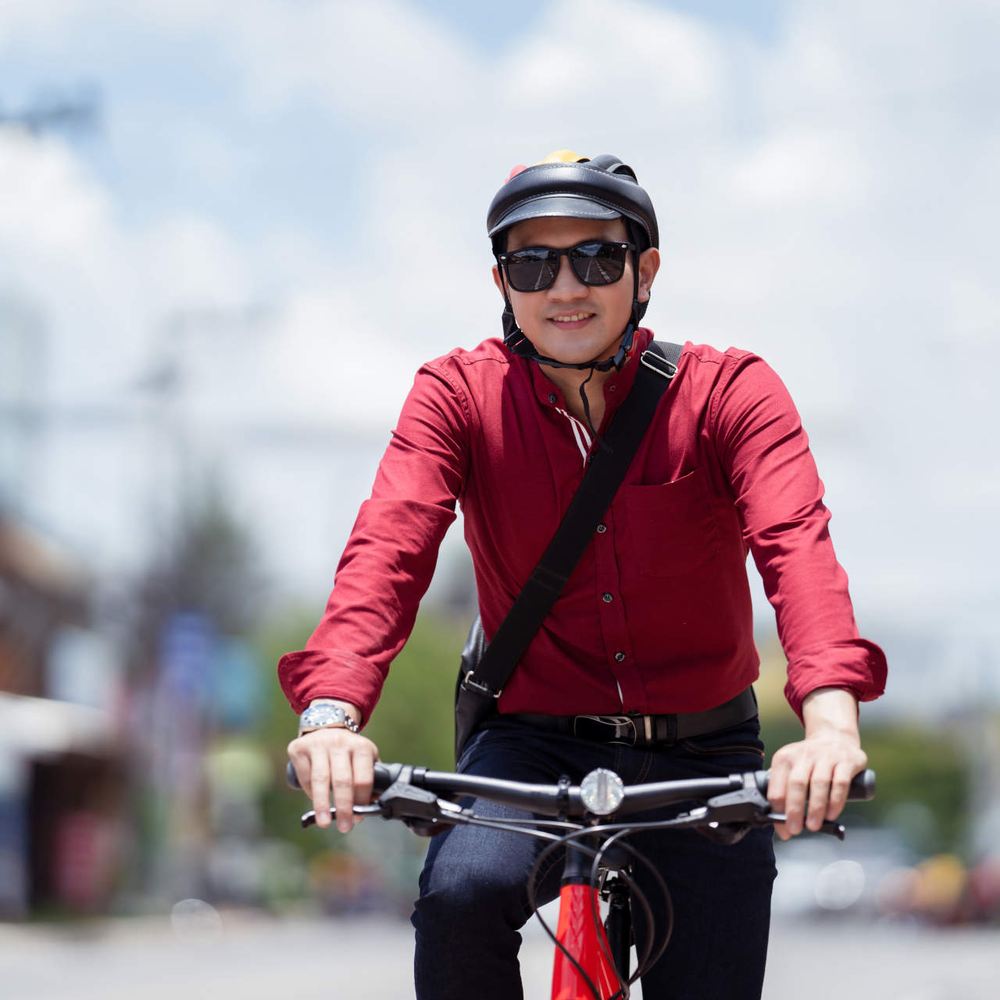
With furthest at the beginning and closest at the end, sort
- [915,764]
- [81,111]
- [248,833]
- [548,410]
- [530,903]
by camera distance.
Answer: [915,764] → [248,833] → [81,111] → [548,410] → [530,903]

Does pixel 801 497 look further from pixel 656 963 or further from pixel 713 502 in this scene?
pixel 656 963

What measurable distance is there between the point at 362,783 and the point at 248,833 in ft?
157

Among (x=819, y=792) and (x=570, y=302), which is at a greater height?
(x=570, y=302)

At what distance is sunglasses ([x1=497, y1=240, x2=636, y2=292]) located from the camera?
3.06m

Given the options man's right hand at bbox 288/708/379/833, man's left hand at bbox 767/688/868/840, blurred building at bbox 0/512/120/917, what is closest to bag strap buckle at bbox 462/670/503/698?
man's right hand at bbox 288/708/379/833

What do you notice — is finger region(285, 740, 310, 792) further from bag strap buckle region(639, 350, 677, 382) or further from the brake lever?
bag strap buckle region(639, 350, 677, 382)

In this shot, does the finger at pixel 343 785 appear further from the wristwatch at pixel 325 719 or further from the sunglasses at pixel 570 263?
the sunglasses at pixel 570 263

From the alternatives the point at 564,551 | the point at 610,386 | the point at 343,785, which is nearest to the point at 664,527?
the point at 564,551

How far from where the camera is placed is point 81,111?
17156 mm

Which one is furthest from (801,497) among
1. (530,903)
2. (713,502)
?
(530,903)

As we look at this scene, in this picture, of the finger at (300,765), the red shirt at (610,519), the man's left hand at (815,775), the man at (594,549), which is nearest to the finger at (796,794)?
the man's left hand at (815,775)

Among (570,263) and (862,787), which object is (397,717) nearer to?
(570,263)

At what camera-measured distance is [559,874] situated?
2.86 metres

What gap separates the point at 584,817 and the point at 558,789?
0.32 feet
